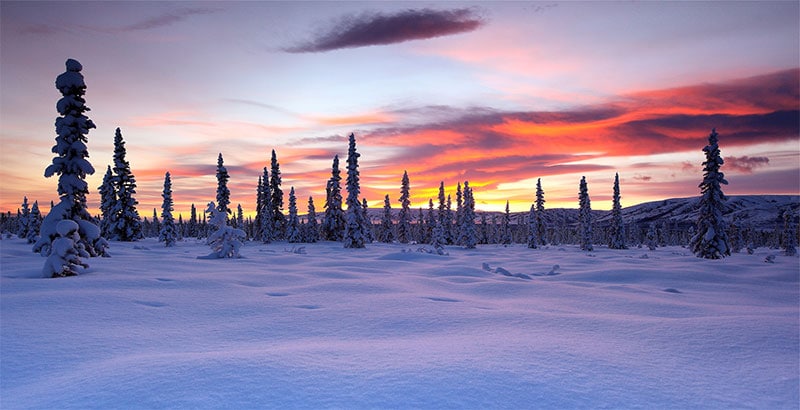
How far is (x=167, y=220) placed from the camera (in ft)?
132

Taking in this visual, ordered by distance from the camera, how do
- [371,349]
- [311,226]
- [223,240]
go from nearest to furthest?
[371,349]
[223,240]
[311,226]

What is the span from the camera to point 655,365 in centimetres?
369

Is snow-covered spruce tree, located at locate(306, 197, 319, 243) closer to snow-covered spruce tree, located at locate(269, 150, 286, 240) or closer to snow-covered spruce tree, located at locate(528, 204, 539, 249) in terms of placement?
snow-covered spruce tree, located at locate(269, 150, 286, 240)

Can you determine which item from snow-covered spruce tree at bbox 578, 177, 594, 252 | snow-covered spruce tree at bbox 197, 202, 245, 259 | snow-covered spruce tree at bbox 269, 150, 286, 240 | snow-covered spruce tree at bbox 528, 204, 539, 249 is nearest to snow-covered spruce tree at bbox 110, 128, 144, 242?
snow-covered spruce tree at bbox 269, 150, 286, 240

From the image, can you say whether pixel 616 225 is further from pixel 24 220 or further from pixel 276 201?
pixel 24 220

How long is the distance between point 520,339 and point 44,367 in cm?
488

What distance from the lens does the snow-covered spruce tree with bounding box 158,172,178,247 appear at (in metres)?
36.8

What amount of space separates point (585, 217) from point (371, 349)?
58602mm

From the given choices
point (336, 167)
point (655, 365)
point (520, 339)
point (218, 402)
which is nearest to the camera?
point (218, 402)

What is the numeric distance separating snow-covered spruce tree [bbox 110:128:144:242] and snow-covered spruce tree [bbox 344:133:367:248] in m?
22.0

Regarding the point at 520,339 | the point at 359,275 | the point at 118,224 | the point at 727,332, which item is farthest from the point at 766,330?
the point at 118,224

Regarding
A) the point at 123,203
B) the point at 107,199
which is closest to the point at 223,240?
the point at 123,203

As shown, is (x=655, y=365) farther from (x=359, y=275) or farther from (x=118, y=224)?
(x=118, y=224)

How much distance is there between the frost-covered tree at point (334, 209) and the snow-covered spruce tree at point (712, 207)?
126ft
